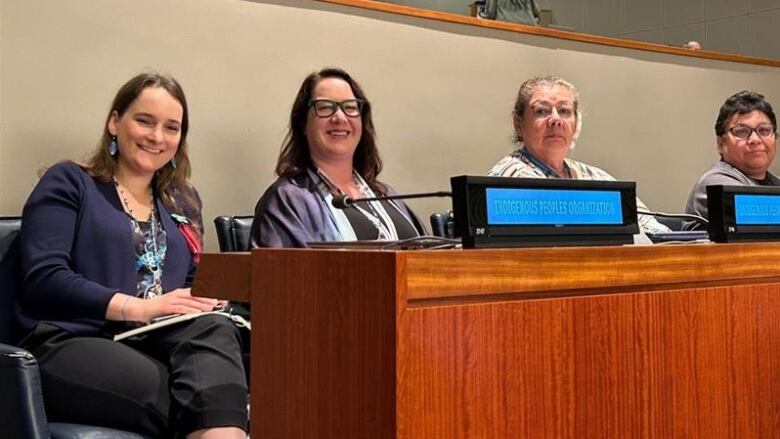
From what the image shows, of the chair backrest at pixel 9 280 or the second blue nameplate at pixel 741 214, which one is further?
the chair backrest at pixel 9 280

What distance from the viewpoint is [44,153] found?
2.13 metres

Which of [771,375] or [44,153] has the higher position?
[44,153]

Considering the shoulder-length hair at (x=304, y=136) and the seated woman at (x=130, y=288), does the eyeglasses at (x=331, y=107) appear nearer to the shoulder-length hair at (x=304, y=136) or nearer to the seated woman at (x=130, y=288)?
the shoulder-length hair at (x=304, y=136)

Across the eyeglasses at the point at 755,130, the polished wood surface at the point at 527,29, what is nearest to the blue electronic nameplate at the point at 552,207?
the polished wood surface at the point at 527,29

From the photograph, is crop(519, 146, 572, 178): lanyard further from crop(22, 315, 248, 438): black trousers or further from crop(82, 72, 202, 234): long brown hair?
crop(22, 315, 248, 438): black trousers

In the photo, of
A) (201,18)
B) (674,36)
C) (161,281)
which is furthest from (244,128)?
(674,36)

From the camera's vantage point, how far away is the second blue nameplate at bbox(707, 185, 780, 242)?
1.27 metres

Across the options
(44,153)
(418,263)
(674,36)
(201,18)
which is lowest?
(418,263)

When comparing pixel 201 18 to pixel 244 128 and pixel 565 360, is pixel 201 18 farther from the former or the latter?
pixel 565 360

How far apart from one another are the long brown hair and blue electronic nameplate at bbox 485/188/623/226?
116 centimetres

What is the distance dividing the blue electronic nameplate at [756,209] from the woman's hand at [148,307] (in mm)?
975

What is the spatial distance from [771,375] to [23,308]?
1.40 metres

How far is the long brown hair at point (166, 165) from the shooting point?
1.93 m

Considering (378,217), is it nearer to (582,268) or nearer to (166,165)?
(166,165)
